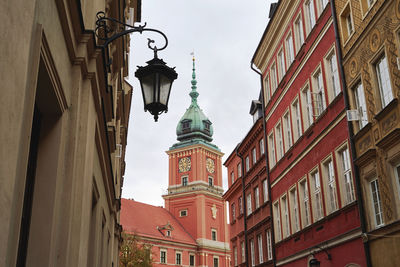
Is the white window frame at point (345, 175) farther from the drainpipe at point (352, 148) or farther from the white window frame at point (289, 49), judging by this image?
the white window frame at point (289, 49)

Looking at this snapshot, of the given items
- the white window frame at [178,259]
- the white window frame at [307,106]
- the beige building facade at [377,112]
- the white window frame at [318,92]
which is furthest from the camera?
the white window frame at [178,259]

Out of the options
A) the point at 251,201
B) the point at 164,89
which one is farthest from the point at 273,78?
the point at 164,89

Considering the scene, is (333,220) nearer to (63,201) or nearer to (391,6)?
(391,6)

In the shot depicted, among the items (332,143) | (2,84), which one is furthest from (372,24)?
(2,84)

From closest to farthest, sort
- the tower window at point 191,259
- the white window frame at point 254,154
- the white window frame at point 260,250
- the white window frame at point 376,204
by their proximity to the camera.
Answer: the white window frame at point 376,204, the white window frame at point 260,250, the white window frame at point 254,154, the tower window at point 191,259

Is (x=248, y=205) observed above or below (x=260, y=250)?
above

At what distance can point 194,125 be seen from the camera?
8206 cm

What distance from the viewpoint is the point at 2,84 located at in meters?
2.57

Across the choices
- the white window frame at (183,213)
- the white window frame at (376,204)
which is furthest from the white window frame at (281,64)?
the white window frame at (183,213)

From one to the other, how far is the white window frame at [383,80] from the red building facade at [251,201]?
40.7 ft

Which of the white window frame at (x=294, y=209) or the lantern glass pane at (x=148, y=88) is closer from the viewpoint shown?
the lantern glass pane at (x=148, y=88)

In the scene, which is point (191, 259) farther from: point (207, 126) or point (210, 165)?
point (207, 126)

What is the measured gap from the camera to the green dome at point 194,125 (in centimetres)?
8112

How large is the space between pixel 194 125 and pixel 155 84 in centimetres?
7582
